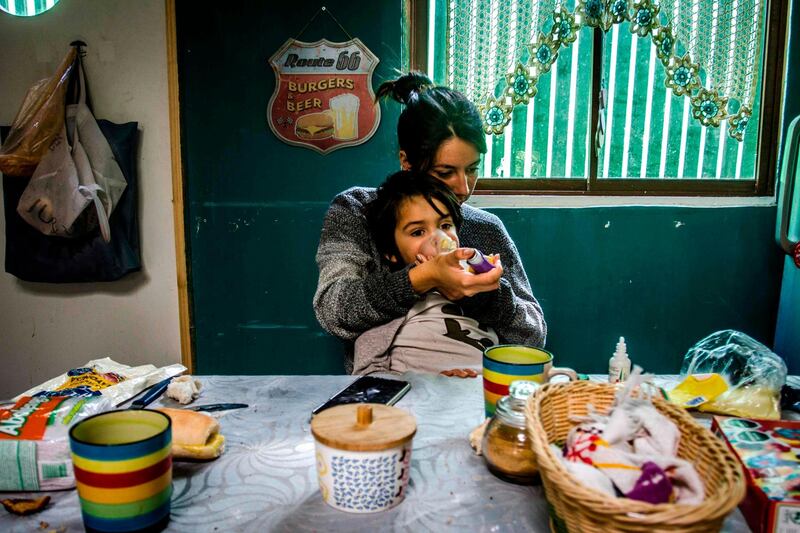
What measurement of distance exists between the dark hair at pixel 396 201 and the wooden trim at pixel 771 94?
179 cm

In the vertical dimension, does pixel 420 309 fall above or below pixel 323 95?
below

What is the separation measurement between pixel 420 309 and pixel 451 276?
0.21 meters

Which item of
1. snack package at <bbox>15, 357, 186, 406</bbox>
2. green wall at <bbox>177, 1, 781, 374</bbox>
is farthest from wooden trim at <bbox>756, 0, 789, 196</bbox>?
snack package at <bbox>15, 357, 186, 406</bbox>

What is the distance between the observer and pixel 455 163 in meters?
1.64

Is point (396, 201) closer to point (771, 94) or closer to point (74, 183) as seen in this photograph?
point (74, 183)

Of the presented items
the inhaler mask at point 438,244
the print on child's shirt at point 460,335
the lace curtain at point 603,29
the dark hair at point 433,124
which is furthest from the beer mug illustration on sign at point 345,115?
the print on child's shirt at point 460,335

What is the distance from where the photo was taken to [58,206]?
2.33 m

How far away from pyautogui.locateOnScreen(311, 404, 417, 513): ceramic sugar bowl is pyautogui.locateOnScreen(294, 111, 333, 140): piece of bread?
1.90 metres

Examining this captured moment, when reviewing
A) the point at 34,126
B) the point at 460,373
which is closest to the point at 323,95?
the point at 34,126

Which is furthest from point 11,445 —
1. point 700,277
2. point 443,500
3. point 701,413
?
point 700,277

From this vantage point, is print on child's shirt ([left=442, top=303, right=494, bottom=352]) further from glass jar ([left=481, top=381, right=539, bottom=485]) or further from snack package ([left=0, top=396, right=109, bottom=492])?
snack package ([left=0, top=396, right=109, bottom=492])

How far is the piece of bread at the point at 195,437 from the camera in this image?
80cm

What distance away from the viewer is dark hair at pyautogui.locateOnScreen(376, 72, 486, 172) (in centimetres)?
161

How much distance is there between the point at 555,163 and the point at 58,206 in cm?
222
